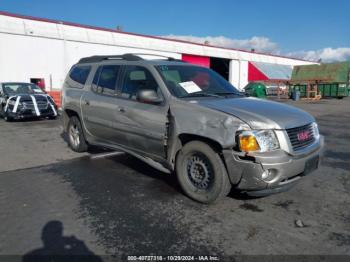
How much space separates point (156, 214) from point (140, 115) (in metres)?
1.55

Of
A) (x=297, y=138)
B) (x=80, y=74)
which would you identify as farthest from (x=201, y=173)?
(x=80, y=74)

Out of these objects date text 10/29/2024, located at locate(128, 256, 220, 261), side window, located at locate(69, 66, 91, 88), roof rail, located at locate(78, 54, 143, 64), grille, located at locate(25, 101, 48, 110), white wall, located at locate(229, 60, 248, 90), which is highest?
white wall, located at locate(229, 60, 248, 90)

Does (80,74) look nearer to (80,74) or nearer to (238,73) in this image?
(80,74)

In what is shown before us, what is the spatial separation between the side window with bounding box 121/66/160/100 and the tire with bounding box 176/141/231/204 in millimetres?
1095

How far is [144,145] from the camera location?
4.66 meters

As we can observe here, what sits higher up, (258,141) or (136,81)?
(136,81)

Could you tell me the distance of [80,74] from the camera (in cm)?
641

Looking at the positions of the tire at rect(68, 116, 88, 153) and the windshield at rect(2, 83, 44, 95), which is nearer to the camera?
the tire at rect(68, 116, 88, 153)

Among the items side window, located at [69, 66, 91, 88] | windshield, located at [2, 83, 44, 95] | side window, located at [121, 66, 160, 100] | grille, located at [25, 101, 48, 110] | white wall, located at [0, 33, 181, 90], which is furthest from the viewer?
white wall, located at [0, 33, 181, 90]

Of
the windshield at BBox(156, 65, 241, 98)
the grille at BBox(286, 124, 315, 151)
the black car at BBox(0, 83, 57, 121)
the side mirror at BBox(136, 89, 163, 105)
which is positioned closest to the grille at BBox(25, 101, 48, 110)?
the black car at BBox(0, 83, 57, 121)

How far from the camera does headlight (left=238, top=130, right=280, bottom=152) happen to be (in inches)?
136

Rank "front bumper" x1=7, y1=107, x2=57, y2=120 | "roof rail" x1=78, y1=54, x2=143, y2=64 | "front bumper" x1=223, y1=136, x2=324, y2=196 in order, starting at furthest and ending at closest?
1. "front bumper" x1=7, y1=107, x2=57, y2=120
2. "roof rail" x1=78, y1=54, x2=143, y2=64
3. "front bumper" x1=223, y1=136, x2=324, y2=196

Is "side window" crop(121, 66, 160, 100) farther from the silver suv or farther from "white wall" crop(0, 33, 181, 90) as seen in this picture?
"white wall" crop(0, 33, 181, 90)

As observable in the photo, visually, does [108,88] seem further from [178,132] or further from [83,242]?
[83,242]
